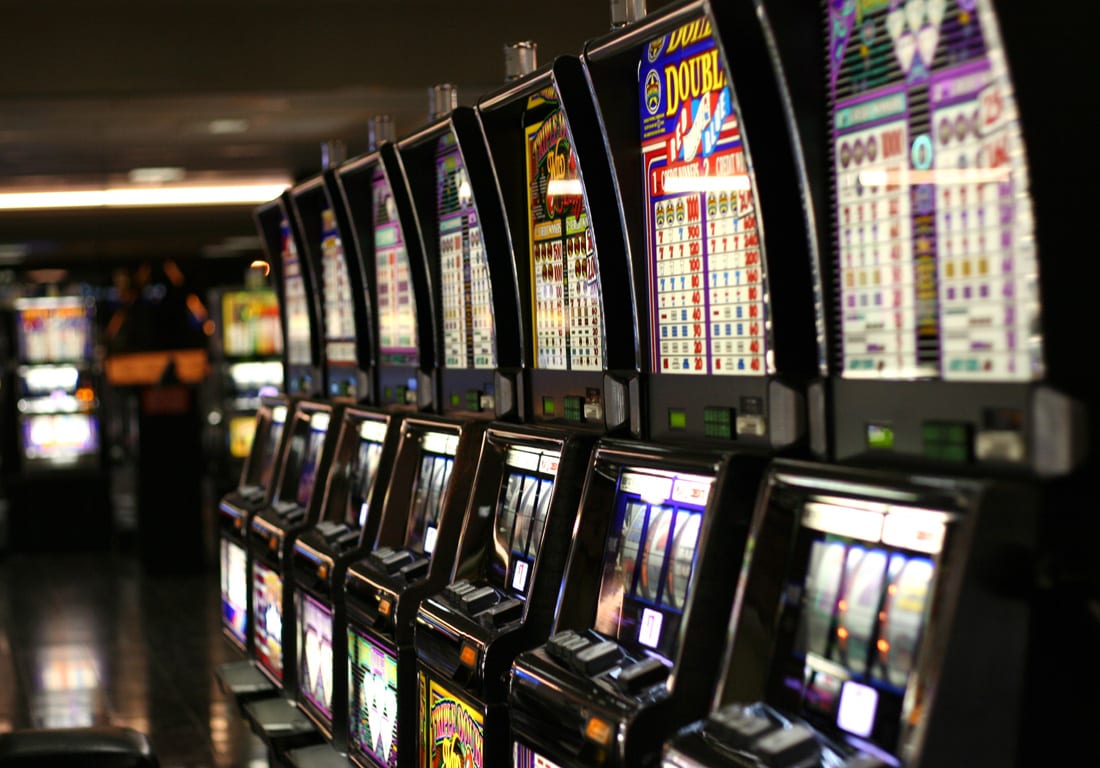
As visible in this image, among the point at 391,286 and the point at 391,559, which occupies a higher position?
the point at 391,286

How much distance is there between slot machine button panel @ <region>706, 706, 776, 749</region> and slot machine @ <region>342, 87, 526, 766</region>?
1.51m

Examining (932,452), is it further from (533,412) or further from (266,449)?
(266,449)

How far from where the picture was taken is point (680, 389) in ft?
8.41

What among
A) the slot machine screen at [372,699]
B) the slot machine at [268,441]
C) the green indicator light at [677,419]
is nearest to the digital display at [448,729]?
the slot machine screen at [372,699]

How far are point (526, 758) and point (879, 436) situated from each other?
102cm

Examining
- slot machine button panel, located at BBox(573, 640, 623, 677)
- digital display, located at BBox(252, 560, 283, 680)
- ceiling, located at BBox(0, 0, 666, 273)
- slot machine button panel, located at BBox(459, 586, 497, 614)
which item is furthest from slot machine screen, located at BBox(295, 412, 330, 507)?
slot machine button panel, located at BBox(573, 640, 623, 677)

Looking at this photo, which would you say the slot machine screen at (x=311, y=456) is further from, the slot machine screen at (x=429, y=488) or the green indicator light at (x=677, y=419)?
the green indicator light at (x=677, y=419)

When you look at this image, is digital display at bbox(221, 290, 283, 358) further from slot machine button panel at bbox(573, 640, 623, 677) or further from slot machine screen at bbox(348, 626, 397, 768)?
slot machine button panel at bbox(573, 640, 623, 677)

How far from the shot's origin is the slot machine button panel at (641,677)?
2.19m

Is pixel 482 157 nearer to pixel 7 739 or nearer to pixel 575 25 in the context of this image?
pixel 7 739

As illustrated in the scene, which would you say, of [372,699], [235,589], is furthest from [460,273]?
[235,589]

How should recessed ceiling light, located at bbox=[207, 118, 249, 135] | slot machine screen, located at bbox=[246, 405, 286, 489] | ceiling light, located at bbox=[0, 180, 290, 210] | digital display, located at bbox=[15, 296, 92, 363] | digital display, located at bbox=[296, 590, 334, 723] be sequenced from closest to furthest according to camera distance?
digital display, located at bbox=[296, 590, 334, 723]
slot machine screen, located at bbox=[246, 405, 286, 489]
recessed ceiling light, located at bbox=[207, 118, 249, 135]
ceiling light, located at bbox=[0, 180, 290, 210]
digital display, located at bbox=[15, 296, 92, 363]

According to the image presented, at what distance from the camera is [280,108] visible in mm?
6266

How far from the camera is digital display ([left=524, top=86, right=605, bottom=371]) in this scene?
298cm
